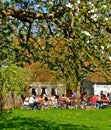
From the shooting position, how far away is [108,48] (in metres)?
12.2

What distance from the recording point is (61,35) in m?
A: 14.2

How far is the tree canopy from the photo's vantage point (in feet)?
39.2

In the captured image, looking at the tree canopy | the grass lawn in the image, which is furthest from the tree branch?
the grass lawn

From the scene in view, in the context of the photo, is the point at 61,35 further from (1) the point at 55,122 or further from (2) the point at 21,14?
(1) the point at 55,122

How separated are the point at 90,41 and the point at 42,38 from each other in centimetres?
476

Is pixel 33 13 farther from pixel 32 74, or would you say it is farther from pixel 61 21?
pixel 32 74

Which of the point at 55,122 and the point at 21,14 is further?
the point at 55,122

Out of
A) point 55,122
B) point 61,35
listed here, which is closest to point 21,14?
point 61,35

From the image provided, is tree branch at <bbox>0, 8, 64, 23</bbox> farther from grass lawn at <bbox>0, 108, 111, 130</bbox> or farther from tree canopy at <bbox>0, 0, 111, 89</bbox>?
grass lawn at <bbox>0, 108, 111, 130</bbox>

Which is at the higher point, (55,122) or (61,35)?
(61,35)

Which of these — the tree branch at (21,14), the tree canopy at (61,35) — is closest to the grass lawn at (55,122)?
the tree canopy at (61,35)

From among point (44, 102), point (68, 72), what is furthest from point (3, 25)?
point (44, 102)

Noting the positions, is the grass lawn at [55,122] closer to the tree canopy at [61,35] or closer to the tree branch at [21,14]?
the tree canopy at [61,35]

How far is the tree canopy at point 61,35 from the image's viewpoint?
1195 cm
